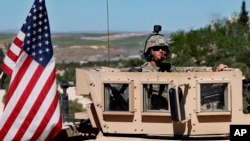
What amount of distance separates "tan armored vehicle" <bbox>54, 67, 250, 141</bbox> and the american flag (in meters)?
0.67

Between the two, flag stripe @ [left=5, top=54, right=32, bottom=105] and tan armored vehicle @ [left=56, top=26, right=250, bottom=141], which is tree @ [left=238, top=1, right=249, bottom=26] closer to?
tan armored vehicle @ [left=56, top=26, right=250, bottom=141]

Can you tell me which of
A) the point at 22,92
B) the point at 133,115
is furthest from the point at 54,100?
the point at 133,115

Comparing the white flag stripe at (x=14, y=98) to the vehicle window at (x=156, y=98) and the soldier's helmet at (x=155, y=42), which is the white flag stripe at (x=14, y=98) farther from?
the soldier's helmet at (x=155, y=42)

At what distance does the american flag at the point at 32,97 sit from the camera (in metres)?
8.75

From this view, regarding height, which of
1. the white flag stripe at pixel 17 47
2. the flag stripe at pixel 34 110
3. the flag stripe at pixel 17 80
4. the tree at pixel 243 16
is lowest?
the flag stripe at pixel 34 110

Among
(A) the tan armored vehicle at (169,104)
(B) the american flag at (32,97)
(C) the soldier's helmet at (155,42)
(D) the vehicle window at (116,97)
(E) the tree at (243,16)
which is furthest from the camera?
(E) the tree at (243,16)

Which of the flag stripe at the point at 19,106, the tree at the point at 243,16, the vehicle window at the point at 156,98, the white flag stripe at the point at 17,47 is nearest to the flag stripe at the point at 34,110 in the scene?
the flag stripe at the point at 19,106

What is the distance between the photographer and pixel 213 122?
29.7 ft

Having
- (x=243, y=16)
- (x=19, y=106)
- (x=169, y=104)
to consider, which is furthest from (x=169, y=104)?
(x=243, y=16)

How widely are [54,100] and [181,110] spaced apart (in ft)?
4.82

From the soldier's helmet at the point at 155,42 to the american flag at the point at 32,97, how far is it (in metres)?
1.48

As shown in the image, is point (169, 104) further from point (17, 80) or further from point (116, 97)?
point (17, 80)

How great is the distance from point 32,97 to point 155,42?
1.93 m

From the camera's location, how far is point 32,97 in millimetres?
8797
